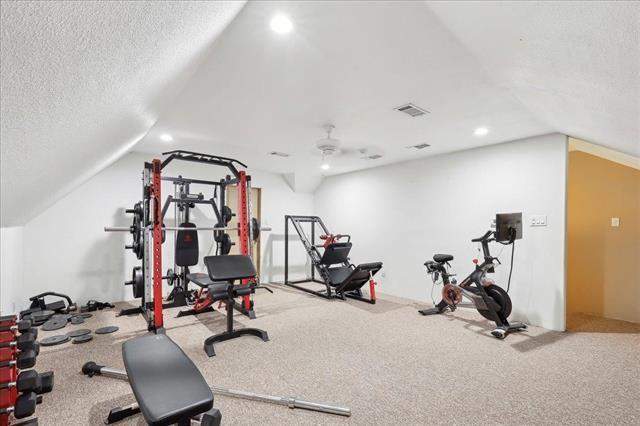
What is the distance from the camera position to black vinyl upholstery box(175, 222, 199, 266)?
4.20 metres

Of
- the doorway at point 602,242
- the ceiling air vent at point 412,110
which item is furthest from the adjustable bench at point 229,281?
the doorway at point 602,242

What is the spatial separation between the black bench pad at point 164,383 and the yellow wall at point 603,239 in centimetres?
491

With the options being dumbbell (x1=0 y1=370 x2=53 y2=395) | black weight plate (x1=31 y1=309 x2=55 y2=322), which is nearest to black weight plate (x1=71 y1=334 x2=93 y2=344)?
black weight plate (x1=31 y1=309 x2=55 y2=322)

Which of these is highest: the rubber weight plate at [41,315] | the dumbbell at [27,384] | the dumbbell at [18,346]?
the dumbbell at [18,346]

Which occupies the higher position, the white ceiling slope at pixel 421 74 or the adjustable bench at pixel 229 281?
the white ceiling slope at pixel 421 74

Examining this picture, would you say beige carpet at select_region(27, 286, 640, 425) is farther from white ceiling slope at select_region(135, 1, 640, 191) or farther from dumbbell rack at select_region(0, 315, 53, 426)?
white ceiling slope at select_region(135, 1, 640, 191)

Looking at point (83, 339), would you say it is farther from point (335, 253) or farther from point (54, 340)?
point (335, 253)

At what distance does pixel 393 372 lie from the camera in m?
2.46

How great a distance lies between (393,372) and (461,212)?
9.64 feet

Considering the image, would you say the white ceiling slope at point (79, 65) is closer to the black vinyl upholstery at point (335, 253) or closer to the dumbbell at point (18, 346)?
the dumbbell at point (18, 346)

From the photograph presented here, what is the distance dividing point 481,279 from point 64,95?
156 inches

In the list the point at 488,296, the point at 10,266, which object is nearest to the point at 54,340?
the point at 10,266

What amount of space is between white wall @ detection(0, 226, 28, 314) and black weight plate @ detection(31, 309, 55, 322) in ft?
0.65

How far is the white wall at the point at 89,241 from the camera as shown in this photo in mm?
4098
